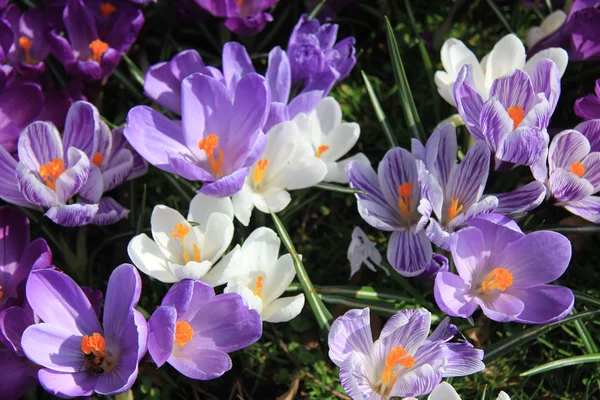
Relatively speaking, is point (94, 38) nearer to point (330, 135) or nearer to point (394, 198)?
point (330, 135)

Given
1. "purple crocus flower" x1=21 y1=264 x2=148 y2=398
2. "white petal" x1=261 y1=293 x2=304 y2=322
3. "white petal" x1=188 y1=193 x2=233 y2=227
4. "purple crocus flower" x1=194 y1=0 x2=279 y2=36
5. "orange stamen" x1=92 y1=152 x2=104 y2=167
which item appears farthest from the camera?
"purple crocus flower" x1=194 y1=0 x2=279 y2=36

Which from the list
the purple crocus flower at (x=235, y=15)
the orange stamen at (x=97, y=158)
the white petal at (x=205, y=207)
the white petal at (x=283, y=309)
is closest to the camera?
the white petal at (x=283, y=309)

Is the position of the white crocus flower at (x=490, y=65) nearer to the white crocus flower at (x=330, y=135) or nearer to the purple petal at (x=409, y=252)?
the white crocus flower at (x=330, y=135)

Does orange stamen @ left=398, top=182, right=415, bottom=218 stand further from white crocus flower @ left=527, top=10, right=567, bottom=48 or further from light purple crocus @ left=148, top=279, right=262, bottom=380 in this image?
white crocus flower @ left=527, top=10, right=567, bottom=48

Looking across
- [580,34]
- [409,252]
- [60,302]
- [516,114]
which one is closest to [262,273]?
[409,252]

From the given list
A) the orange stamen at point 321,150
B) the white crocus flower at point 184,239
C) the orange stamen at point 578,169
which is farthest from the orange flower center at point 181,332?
the orange stamen at point 578,169

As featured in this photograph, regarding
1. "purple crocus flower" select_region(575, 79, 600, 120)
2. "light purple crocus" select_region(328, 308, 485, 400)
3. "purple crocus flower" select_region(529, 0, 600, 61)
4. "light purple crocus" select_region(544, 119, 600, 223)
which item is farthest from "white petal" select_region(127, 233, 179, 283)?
"purple crocus flower" select_region(529, 0, 600, 61)

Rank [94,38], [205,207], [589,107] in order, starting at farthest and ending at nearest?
[94,38], [589,107], [205,207]
